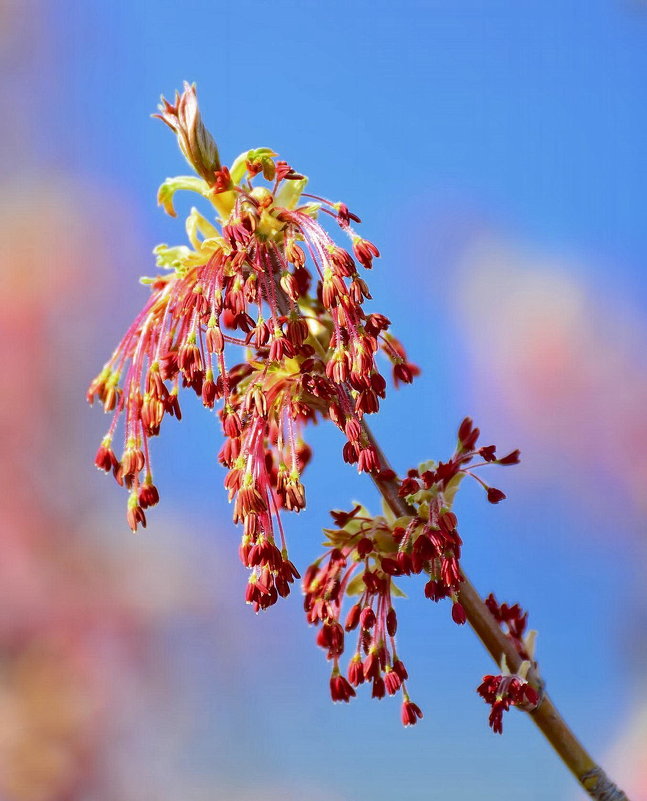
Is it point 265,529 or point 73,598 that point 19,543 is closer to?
point 73,598

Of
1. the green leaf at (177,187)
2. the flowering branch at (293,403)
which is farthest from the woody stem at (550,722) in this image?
the green leaf at (177,187)

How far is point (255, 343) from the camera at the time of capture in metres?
0.86

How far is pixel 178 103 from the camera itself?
88 cm

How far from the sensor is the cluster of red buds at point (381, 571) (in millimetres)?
885

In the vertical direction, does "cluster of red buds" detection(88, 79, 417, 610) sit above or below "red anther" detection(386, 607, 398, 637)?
above

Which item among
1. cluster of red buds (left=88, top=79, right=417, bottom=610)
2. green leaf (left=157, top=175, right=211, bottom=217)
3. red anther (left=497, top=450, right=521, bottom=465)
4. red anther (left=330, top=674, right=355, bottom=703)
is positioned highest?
green leaf (left=157, top=175, right=211, bottom=217)

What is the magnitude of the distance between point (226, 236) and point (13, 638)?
1.96 m

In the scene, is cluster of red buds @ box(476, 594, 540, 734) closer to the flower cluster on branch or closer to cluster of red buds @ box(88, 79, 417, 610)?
the flower cluster on branch

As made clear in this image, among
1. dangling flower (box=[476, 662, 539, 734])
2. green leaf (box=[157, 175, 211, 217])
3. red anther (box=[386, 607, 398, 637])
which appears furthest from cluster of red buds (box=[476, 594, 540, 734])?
green leaf (box=[157, 175, 211, 217])

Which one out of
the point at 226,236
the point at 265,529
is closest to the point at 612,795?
the point at 265,529

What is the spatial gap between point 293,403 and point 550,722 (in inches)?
17.2

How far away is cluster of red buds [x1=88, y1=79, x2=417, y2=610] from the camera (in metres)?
0.84

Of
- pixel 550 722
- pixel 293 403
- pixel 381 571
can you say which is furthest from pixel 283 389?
pixel 550 722

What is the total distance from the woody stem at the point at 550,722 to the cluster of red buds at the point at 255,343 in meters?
0.12
